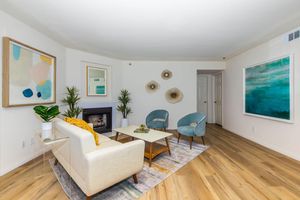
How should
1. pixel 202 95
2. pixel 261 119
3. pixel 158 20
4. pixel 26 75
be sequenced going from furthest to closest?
pixel 202 95, pixel 261 119, pixel 26 75, pixel 158 20

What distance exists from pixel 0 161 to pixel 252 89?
517cm

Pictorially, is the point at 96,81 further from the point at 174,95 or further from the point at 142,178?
the point at 142,178

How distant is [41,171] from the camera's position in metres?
2.29

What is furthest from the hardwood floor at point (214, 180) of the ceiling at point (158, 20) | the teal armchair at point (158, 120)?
the ceiling at point (158, 20)

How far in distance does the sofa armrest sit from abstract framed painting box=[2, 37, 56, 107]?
70.2 inches

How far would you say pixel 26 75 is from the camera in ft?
8.14

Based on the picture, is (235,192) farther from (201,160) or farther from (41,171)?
(41,171)

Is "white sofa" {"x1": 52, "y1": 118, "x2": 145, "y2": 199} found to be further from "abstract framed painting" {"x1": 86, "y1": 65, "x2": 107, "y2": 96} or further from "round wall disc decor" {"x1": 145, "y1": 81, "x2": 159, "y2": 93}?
"round wall disc decor" {"x1": 145, "y1": 81, "x2": 159, "y2": 93}

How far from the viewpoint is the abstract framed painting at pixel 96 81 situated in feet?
13.4

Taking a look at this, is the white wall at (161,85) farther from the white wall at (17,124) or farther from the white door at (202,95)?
the white wall at (17,124)

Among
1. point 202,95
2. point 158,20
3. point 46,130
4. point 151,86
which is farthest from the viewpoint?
point 202,95

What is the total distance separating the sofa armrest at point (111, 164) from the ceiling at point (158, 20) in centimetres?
185

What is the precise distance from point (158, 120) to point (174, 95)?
4.26 ft

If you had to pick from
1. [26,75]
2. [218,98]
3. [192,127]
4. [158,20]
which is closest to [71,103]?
[26,75]
